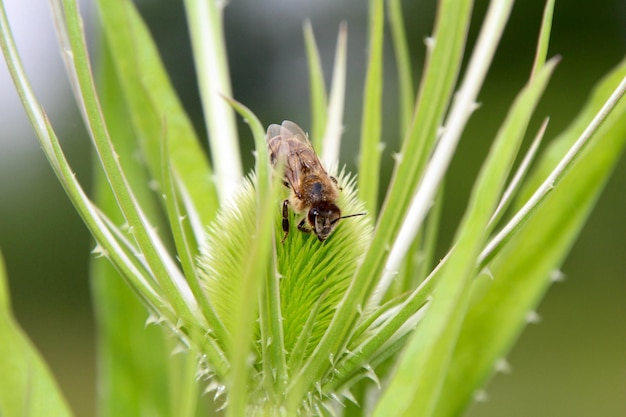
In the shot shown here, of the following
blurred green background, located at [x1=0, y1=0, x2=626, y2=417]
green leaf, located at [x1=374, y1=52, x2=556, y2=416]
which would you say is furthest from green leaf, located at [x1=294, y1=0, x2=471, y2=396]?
blurred green background, located at [x1=0, y1=0, x2=626, y2=417]

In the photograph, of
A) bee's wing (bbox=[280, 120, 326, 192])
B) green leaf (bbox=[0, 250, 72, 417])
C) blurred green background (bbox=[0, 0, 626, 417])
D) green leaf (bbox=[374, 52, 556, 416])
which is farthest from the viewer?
blurred green background (bbox=[0, 0, 626, 417])

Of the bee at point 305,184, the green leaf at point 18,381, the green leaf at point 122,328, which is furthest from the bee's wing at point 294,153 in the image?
the green leaf at point 18,381

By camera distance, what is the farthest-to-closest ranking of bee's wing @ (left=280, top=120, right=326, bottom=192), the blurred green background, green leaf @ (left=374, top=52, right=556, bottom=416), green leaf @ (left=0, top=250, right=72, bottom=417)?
the blurred green background → bee's wing @ (left=280, top=120, right=326, bottom=192) → green leaf @ (left=0, top=250, right=72, bottom=417) → green leaf @ (left=374, top=52, right=556, bottom=416)

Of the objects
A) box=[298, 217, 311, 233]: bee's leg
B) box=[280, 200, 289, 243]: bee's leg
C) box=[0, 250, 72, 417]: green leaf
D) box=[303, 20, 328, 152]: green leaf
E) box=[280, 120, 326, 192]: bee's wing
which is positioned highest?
box=[303, 20, 328, 152]: green leaf

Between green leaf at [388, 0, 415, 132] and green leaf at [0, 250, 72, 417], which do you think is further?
green leaf at [388, 0, 415, 132]

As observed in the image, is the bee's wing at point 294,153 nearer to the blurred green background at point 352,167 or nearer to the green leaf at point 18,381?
the green leaf at point 18,381

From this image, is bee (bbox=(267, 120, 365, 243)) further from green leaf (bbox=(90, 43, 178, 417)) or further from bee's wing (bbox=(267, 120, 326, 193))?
green leaf (bbox=(90, 43, 178, 417))

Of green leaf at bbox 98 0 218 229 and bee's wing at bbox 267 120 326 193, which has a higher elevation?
green leaf at bbox 98 0 218 229

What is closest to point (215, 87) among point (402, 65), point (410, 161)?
point (402, 65)
